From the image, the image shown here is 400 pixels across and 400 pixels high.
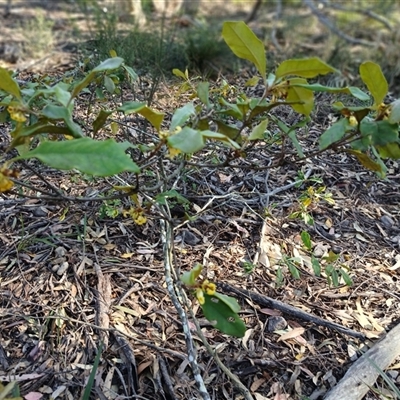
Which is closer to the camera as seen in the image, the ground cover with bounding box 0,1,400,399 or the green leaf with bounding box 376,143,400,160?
the green leaf with bounding box 376,143,400,160

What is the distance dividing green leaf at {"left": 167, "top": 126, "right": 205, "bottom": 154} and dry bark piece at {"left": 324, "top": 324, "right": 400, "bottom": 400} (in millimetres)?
834

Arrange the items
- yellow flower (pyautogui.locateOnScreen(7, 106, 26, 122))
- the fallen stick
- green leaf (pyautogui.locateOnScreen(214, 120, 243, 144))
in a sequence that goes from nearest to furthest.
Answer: yellow flower (pyautogui.locateOnScreen(7, 106, 26, 122)), green leaf (pyautogui.locateOnScreen(214, 120, 243, 144)), the fallen stick

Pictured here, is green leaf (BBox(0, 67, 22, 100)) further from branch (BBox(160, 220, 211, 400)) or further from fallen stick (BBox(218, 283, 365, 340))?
fallen stick (BBox(218, 283, 365, 340))

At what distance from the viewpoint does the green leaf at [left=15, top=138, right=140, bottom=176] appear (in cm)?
92

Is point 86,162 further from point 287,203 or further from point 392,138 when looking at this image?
point 287,203

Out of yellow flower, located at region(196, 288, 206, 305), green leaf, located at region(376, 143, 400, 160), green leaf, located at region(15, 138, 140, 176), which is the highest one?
green leaf, located at region(15, 138, 140, 176)

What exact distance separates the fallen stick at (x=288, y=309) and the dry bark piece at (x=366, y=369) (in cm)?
8

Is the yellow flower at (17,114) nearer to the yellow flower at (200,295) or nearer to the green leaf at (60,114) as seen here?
the green leaf at (60,114)

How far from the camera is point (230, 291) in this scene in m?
1.70

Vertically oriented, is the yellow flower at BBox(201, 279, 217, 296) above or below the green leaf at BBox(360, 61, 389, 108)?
below

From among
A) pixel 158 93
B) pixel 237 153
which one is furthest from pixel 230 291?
pixel 158 93

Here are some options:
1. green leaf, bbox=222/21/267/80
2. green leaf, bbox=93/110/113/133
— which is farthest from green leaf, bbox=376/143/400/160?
green leaf, bbox=93/110/113/133

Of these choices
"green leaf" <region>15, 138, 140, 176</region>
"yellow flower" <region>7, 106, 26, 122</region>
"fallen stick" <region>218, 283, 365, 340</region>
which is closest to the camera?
"green leaf" <region>15, 138, 140, 176</region>

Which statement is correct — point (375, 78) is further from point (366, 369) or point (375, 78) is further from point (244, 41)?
point (366, 369)
